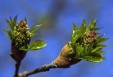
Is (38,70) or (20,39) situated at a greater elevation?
(20,39)

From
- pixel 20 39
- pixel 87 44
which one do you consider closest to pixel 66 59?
pixel 87 44

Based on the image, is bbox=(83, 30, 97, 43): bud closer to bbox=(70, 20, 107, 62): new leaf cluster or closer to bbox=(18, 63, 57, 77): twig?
bbox=(70, 20, 107, 62): new leaf cluster

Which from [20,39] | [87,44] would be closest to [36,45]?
[20,39]

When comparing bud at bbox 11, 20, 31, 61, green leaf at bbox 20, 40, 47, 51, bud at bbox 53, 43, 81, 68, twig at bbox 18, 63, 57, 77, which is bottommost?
twig at bbox 18, 63, 57, 77

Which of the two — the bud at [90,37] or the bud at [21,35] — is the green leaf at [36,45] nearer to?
the bud at [21,35]

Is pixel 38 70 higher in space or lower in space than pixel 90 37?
lower

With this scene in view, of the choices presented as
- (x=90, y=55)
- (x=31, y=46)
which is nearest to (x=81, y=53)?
(x=90, y=55)

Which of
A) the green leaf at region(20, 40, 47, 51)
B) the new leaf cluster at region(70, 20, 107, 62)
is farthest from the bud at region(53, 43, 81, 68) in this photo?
the green leaf at region(20, 40, 47, 51)

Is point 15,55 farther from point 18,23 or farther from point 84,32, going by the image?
point 84,32

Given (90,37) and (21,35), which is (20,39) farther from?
(90,37)

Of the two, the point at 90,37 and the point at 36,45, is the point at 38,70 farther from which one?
the point at 90,37

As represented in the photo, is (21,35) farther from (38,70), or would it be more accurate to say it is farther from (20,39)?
(38,70)
